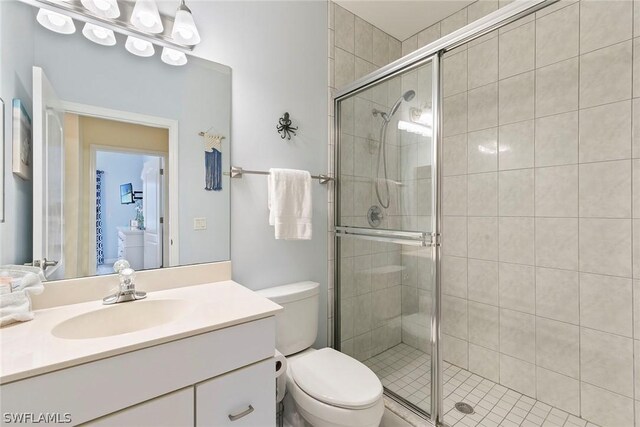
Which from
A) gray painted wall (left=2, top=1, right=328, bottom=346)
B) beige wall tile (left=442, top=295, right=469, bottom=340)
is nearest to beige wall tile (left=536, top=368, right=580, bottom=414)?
beige wall tile (left=442, top=295, right=469, bottom=340)

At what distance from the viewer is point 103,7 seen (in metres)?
1.11

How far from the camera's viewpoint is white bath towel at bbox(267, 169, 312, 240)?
1543 millimetres

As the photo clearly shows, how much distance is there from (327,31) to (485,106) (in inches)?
46.9

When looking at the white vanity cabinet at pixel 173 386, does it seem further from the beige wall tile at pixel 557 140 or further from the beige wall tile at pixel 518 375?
the beige wall tile at pixel 557 140

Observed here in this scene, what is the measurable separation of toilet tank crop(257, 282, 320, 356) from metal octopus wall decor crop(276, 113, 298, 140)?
88 centimetres

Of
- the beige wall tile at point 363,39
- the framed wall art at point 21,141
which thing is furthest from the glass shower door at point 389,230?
the framed wall art at point 21,141

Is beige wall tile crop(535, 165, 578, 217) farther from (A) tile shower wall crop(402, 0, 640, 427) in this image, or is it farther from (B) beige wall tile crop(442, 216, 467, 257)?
(B) beige wall tile crop(442, 216, 467, 257)

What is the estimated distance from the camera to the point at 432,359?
1394 millimetres

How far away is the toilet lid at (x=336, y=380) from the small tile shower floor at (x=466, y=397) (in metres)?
0.37

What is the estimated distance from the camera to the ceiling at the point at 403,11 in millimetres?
1931

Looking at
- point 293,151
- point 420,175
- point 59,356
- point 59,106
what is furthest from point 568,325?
point 59,106

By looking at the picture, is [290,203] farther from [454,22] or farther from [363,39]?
[454,22]

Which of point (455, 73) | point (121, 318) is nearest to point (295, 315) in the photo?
point (121, 318)

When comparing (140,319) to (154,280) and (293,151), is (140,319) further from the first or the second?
(293,151)
